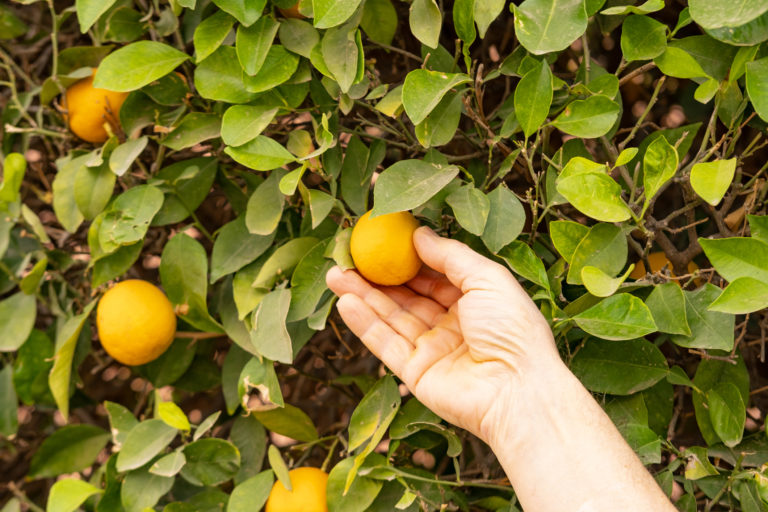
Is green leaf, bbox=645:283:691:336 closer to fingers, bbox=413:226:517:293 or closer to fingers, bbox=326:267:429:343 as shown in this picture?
fingers, bbox=413:226:517:293

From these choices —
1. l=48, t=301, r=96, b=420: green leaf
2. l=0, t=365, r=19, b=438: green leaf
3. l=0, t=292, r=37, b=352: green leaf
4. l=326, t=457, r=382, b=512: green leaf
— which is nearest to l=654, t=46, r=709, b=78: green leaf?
l=326, t=457, r=382, b=512: green leaf

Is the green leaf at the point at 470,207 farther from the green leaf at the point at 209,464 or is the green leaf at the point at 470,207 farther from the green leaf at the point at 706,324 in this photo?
the green leaf at the point at 209,464

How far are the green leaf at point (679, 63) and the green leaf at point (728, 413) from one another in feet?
1.29

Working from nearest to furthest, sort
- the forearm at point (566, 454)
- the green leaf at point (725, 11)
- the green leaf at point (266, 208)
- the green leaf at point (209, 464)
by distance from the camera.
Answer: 1. the green leaf at point (725, 11)
2. the forearm at point (566, 454)
3. the green leaf at point (266, 208)
4. the green leaf at point (209, 464)

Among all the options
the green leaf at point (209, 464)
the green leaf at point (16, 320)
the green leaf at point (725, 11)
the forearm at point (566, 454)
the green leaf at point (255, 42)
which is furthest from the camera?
the green leaf at point (16, 320)

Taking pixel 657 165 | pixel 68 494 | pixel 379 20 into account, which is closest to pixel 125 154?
pixel 379 20

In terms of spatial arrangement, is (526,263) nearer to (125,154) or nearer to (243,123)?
(243,123)

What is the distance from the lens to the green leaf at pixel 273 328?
0.90 m

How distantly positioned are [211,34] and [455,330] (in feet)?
1.74

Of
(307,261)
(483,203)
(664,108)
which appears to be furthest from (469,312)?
(664,108)

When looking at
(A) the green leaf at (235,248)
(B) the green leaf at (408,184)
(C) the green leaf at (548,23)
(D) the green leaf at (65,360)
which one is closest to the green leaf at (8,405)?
(D) the green leaf at (65,360)

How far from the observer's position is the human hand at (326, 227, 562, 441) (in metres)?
0.83

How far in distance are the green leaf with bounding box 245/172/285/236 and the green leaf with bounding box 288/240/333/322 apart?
73 millimetres

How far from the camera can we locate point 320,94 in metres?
0.96
